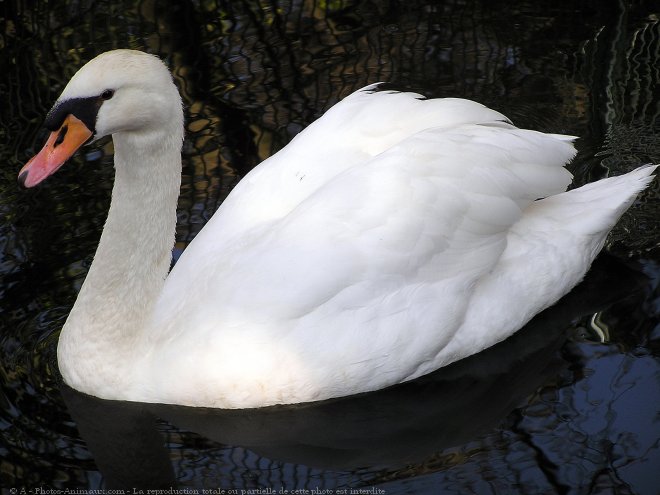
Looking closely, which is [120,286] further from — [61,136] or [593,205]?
[593,205]

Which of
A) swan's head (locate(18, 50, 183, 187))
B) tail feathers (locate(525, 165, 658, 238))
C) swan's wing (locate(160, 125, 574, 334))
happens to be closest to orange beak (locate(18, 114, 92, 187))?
A: swan's head (locate(18, 50, 183, 187))

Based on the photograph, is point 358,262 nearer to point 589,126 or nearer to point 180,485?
point 180,485

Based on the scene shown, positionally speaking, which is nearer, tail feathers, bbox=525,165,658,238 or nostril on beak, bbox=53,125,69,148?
nostril on beak, bbox=53,125,69,148

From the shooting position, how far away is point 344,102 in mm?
7297

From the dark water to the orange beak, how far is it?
1.46 m

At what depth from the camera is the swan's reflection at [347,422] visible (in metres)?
6.12

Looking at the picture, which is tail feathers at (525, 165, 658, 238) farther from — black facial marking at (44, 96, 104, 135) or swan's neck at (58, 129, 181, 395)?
black facial marking at (44, 96, 104, 135)

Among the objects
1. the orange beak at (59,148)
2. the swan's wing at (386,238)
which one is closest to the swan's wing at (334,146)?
the swan's wing at (386,238)

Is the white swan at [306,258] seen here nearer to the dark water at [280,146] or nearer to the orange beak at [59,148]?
the orange beak at [59,148]

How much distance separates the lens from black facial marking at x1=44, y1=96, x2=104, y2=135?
575cm

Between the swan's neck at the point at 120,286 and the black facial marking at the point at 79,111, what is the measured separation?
52cm

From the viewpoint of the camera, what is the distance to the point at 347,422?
6359 mm

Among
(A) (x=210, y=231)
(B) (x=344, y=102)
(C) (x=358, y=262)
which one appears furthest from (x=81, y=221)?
(C) (x=358, y=262)

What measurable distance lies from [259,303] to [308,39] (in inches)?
196
